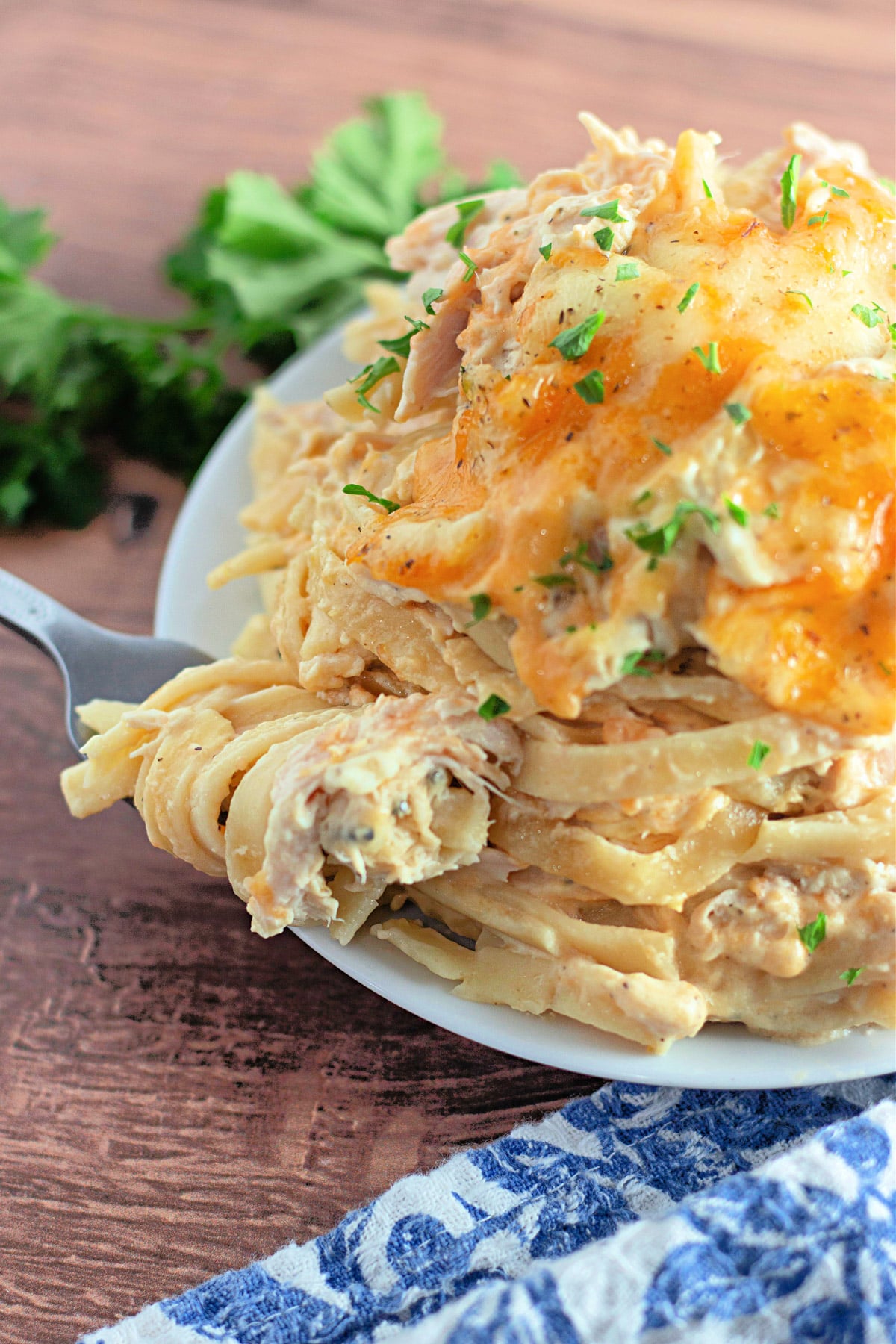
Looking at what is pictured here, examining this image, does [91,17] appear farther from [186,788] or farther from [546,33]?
[186,788]

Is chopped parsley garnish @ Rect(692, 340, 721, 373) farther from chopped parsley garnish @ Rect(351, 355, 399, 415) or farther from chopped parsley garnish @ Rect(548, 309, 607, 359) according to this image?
chopped parsley garnish @ Rect(351, 355, 399, 415)

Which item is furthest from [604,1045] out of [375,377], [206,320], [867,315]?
[206,320]

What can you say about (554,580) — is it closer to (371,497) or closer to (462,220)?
(371,497)

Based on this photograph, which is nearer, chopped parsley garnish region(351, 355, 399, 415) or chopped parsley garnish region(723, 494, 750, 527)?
chopped parsley garnish region(723, 494, 750, 527)

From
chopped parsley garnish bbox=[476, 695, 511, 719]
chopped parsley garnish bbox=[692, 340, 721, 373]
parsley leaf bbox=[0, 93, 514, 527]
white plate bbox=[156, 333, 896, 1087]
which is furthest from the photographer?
parsley leaf bbox=[0, 93, 514, 527]

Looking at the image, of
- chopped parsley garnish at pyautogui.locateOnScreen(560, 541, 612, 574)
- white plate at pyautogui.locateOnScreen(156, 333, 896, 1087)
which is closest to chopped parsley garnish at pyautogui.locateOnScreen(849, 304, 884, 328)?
chopped parsley garnish at pyautogui.locateOnScreen(560, 541, 612, 574)

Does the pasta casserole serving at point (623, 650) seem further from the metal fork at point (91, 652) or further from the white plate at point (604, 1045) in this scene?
the metal fork at point (91, 652)
